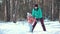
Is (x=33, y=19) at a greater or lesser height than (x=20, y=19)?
greater

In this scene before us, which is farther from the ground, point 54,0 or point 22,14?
point 54,0

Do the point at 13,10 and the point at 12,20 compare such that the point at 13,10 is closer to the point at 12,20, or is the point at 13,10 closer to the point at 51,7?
the point at 12,20

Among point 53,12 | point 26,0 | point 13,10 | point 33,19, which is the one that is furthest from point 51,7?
point 33,19

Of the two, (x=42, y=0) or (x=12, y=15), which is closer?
(x=12, y=15)

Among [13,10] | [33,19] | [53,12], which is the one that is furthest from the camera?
[53,12]

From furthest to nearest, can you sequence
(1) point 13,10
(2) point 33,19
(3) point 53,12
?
1. (3) point 53,12
2. (1) point 13,10
3. (2) point 33,19

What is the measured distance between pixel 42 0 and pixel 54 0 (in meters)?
1.32

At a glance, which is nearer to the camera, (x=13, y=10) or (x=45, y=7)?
(x=13, y=10)

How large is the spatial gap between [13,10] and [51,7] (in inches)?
155

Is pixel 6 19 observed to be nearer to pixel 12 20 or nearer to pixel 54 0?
pixel 12 20

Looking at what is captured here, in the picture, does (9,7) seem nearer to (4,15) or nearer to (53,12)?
(4,15)

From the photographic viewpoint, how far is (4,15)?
2036 cm

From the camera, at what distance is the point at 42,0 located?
21250 mm

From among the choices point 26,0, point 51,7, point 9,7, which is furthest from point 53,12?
point 9,7
